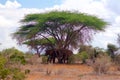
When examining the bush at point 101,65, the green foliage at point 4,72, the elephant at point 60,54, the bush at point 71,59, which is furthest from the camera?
the bush at point 71,59

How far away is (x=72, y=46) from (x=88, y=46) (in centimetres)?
214

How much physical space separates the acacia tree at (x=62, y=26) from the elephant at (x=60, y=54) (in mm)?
1185

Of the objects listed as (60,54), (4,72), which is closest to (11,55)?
(4,72)

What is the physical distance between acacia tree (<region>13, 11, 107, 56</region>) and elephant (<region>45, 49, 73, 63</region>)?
3.89 feet

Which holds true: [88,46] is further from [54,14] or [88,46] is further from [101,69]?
[101,69]

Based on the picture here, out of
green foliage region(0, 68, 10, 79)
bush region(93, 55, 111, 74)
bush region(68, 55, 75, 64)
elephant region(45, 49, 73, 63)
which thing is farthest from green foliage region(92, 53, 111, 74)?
bush region(68, 55, 75, 64)

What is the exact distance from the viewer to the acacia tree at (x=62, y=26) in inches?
1726

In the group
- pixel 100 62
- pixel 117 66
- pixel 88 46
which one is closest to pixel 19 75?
pixel 100 62

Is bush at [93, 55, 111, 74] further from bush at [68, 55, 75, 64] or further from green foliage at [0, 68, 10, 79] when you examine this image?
bush at [68, 55, 75, 64]

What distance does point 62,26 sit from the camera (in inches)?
1763

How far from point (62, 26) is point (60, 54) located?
12.4 ft

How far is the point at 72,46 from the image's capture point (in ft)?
158

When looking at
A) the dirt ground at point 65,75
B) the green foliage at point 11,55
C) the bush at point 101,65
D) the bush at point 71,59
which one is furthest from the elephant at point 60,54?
the bush at point 101,65

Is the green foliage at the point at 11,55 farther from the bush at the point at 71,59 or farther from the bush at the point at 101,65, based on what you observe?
the bush at the point at 71,59
